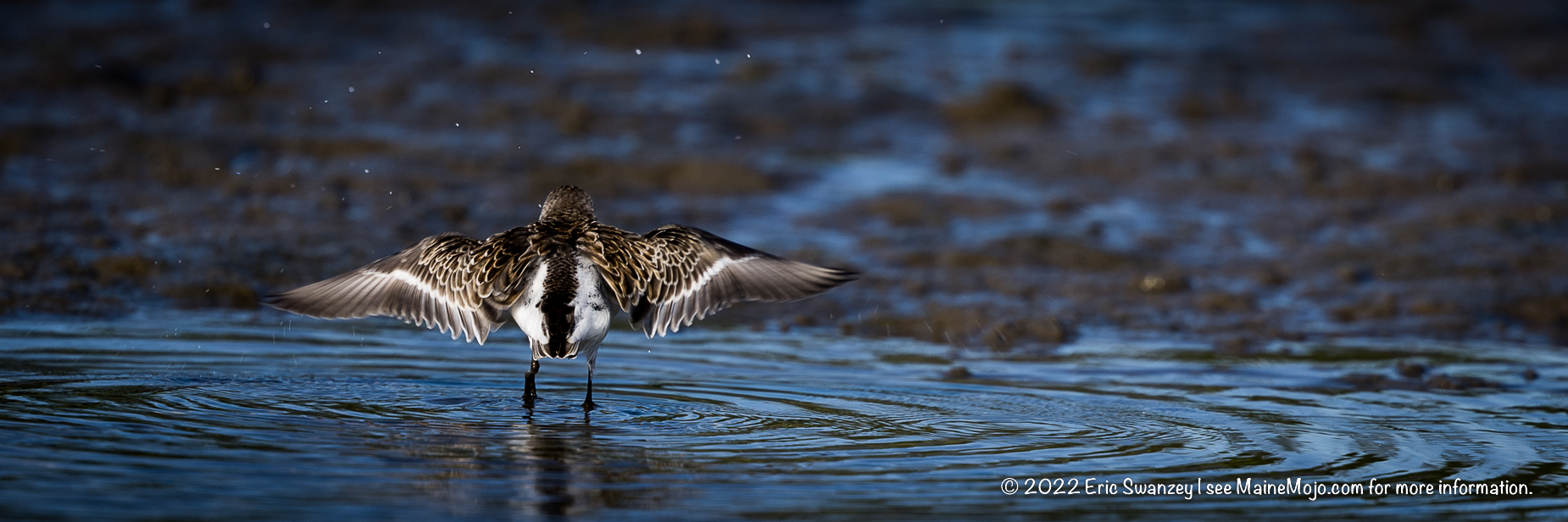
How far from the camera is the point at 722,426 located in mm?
6633

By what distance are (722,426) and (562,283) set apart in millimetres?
810

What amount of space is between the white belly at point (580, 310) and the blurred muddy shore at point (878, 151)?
2.78 m

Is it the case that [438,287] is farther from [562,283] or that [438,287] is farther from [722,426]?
[722,426]

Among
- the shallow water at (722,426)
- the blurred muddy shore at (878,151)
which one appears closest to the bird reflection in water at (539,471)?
the shallow water at (722,426)

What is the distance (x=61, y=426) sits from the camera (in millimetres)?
6180

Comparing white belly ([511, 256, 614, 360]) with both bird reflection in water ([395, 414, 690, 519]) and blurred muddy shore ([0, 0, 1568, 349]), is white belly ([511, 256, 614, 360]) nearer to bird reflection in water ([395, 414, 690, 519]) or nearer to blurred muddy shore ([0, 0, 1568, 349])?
bird reflection in water ([395, 414, 690, 519])

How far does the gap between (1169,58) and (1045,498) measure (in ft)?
34.6

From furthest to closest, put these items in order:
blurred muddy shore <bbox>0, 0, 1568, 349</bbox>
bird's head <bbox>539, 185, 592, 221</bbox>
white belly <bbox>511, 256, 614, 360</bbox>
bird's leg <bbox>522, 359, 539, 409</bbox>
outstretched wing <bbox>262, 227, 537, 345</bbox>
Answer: blurred muddy shore <bbox>0, 0, 1568, 349</bbox> → bird's head <bbox>539, 185, 592, 221</bbox> → bird's leg <bbox>522, 359, 539, 409</bbox> → outstretched wing <bbox>262, 227, 537, 345</bbox> → white belly <bbox>511, 256, 614, 360</bbox>

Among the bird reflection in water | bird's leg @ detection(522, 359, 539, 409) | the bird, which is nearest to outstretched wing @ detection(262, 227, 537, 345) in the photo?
the bird

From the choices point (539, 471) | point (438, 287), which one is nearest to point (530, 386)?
point (438, 287)

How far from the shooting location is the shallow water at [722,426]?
5.47m

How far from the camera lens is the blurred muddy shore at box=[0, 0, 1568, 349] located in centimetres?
1012

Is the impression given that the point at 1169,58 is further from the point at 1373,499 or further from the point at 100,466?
the point at 100,466

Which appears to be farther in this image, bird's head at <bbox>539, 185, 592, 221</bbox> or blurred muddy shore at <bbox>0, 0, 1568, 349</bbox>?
blurred muddy shore at <bbox>0, 0, 1568, 349</bbox>
